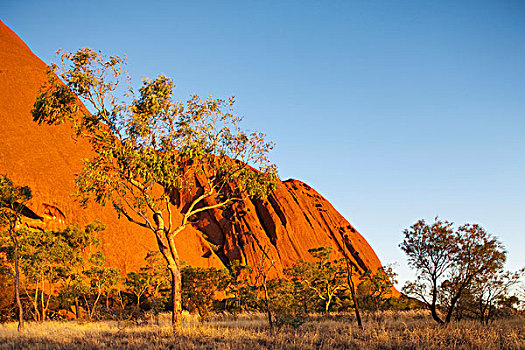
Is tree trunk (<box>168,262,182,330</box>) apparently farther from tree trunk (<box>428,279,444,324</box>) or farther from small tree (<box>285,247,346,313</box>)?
small tree (<box>285,247,346,313</box>)

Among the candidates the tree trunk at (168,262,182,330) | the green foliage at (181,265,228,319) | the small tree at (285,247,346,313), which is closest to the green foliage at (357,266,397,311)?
the small tree at (285,247,346,313)

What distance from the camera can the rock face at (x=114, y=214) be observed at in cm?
6116

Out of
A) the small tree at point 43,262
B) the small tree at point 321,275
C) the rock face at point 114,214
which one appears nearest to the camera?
the small tree at point 43,262

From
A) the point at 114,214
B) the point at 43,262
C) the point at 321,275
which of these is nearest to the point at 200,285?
the point at 321,275

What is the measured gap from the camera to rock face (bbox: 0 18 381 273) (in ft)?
201

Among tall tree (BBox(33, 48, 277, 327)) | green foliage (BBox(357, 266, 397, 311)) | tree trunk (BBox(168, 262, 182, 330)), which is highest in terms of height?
tall tree (BBox(33, 48, 277, 327))

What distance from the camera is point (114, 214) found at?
69438 mm

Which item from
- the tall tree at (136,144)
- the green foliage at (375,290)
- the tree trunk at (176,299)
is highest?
the tall tree at (136,144)

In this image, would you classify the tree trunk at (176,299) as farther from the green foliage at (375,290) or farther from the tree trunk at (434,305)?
the green foliage at (375,290)

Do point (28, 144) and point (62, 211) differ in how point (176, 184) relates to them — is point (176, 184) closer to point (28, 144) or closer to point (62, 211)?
point (62, 211)

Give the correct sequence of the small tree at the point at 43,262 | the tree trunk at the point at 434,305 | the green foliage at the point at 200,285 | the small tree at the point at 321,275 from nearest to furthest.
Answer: the tree trunk at the point at 434,305 < the small tree at the point at 43,262 < the green foliage at the point at 200,285 < the small tree at the point at 321,275

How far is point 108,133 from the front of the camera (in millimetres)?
15516

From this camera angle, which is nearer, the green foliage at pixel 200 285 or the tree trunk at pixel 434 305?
the tree trunk at pixel 434 305

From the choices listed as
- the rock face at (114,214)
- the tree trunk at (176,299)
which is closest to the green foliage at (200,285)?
the rock face at (114,214)
